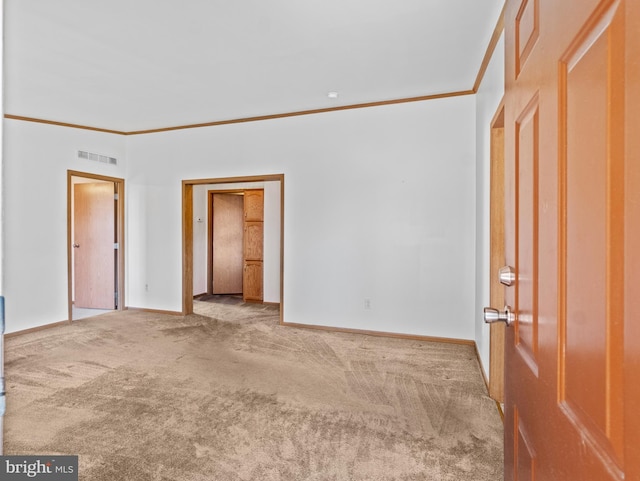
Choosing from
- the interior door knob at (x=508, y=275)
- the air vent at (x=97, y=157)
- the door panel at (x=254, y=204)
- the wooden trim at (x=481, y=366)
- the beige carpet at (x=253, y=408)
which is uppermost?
the air vent at (x=97, y=157)

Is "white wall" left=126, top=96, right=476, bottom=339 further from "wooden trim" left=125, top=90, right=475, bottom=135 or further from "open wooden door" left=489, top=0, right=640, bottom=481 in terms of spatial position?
"open wooden door" left=489, top=0, right=640, bottom=481

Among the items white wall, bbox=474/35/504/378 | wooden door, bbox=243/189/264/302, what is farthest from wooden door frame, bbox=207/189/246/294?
white wall, bbox=474/35/504/378

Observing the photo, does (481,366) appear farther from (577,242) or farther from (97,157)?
(97,157)

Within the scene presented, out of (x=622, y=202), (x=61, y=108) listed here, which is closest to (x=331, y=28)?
(x=622, y=202)

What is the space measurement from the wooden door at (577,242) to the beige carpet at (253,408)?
52.7 inches

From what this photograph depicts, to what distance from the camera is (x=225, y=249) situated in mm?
7023

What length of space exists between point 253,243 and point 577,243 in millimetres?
6049

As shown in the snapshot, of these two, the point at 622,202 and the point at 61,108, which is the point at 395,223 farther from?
the point at 61,108

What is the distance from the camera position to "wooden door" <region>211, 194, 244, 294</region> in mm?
7000

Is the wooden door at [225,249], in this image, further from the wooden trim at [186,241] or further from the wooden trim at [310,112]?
the wooden trim at [310,112]

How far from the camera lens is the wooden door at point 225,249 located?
23.0 ft

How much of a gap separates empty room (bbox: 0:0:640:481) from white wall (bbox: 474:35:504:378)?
0.14 feet

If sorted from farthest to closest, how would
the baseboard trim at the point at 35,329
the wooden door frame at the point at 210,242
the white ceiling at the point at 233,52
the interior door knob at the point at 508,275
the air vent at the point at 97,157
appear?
the wooden door frame at the point at 210,242 < the air vent at the point at 97,157 < the baseboard trim at the point at 35,329 < the white ceiling at the point at 233,52 < the interior door knob at the point at 508,275

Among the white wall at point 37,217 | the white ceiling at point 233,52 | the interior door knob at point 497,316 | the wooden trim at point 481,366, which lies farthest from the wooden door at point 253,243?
the interior door knob at point 497,316
